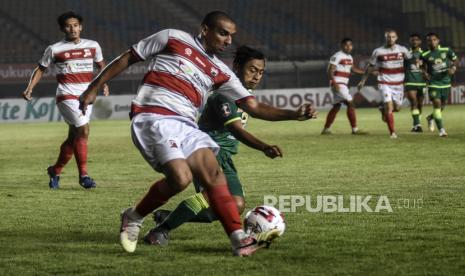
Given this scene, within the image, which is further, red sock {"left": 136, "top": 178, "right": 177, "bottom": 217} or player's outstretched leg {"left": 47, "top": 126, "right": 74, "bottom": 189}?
player's outstretched leg {"left": 47, "top": 126, "right": 74, "bottom": 189}

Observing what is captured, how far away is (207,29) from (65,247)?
70.1 inches

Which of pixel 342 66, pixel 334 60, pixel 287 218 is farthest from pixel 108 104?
pixel 287 218

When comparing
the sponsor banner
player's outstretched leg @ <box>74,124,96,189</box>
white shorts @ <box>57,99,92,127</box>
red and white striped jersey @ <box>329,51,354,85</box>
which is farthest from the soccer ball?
the sponsor banner

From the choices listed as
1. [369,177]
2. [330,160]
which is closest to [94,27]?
[330,160]

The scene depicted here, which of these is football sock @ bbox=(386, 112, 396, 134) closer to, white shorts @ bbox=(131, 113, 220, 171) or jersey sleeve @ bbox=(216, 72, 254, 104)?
jersey sleeve @ bbox=(216, 72, 254, 104)

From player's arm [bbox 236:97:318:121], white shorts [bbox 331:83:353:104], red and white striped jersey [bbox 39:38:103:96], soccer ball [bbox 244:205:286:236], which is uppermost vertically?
player's arm [bbox 236:97:318:121]

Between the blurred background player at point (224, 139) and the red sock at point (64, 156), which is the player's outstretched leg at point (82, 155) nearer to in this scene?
the red sock at point (64, 156)

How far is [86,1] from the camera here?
40.5m

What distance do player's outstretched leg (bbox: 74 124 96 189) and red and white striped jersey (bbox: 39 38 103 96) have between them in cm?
49

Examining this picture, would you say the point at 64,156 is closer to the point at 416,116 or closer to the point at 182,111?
the point at 182,111

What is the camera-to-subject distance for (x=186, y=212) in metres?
6.84

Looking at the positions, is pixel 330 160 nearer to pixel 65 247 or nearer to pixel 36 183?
pixel 36 183

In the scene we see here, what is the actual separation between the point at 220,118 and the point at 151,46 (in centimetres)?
85

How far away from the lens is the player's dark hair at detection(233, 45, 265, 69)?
723cm
